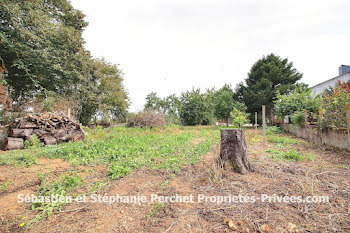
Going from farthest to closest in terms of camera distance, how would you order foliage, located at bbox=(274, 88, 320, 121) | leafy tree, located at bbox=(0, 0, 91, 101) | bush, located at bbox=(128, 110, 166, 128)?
bush, located at bbox=(128, 110, 166, 128) → foliage, located at bbox=(274, 88, 320, 121) → leafy tree, located at bbox=(0, 0, 91, 101)

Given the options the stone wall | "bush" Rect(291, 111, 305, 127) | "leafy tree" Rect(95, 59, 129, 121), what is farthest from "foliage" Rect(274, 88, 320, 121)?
"leafy tree" Rect(95, 59, 129, 121)

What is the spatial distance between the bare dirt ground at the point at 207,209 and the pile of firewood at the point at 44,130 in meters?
3.93

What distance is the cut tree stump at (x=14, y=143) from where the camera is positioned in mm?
5039

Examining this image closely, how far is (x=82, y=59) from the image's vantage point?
1065 cm

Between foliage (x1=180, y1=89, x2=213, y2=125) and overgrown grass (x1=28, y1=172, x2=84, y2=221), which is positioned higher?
foliage (x1=180, y1=89, x2=213, y2=125)

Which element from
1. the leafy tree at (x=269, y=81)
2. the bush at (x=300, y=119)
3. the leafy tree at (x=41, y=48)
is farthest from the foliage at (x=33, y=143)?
the leafy tree at (x=269, y=81)

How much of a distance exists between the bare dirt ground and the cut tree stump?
3752mm

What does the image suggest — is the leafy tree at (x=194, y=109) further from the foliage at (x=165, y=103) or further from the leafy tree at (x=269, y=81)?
the leafy tree at (x=269, y=81)

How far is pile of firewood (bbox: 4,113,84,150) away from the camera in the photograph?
535 cm

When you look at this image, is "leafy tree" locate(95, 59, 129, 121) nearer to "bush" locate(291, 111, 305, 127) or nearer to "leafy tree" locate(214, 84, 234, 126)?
"leafy tree" locate(214, 84, 234, 126)


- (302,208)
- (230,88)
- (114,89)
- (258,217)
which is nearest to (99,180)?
(258,217)

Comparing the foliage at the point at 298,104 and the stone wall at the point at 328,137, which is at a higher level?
the foliage at the point at 298,104

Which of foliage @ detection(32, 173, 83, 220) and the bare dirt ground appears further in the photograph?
foliage @ detection(32, 173, 83, 220)

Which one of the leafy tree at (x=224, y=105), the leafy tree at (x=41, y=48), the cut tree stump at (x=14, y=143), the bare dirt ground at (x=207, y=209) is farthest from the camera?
the leafy tree at (x=224, y=105)
